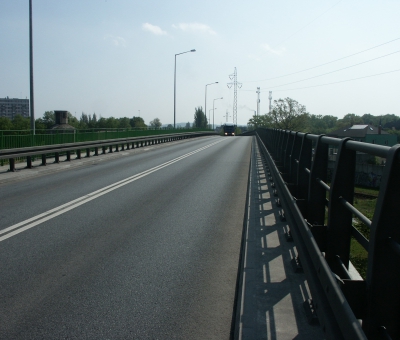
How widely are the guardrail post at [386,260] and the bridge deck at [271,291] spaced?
36.7 inches

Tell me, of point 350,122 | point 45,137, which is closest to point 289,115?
point 350,122

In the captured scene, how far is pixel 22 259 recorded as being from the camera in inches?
252

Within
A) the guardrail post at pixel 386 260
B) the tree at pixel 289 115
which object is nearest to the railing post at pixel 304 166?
the guardrail post at pixel 386 260

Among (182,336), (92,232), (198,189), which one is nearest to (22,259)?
(92,232)

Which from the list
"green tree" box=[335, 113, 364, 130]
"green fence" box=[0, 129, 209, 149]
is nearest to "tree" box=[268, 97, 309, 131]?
"green tree" box=[335, 113, 364, 130]

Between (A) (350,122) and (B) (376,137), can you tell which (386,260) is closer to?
(B) (376,137)

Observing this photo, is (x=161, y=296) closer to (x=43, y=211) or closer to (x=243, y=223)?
(x=243, y=223)

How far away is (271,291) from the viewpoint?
4770 millimetres

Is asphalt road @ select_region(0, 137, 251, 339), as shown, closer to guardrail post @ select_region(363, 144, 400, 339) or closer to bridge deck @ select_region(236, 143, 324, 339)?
bridge deck @ select_region(236, 143, 324, 339)

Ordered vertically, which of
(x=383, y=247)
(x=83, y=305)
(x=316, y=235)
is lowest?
(x=83, y=305)

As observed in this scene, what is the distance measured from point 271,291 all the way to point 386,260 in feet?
7.19

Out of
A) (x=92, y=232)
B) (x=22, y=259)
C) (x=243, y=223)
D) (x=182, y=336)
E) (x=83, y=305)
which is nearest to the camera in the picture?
(x=182, y=336)

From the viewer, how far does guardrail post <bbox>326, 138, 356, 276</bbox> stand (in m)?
3.85

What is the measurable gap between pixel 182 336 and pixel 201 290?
121 centimetres
